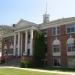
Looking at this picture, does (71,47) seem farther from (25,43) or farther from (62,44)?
(25,43)

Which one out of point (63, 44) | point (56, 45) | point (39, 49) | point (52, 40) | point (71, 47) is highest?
point (52, 40)

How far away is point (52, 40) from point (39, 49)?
3.25 m

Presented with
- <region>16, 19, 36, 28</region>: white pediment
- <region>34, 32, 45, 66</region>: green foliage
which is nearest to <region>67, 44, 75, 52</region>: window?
<region>34, 32, 45, 66</region>: green foliage

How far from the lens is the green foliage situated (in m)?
42.0

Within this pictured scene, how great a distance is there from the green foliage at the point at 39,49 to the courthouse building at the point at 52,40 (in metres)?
0.92

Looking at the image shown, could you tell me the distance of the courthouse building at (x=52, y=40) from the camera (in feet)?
128

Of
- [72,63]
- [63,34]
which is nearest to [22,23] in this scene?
[63,34]

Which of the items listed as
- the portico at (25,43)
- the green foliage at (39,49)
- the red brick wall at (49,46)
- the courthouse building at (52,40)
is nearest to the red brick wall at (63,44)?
the courthouse building at (52,40)

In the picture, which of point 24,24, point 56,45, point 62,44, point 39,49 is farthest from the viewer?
point 24,24

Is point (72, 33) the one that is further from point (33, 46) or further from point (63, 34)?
point (33, 46)

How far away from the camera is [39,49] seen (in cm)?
4228

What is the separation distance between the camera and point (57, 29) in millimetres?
41406

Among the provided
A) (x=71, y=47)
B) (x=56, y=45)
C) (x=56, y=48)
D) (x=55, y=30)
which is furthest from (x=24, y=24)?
(x=71, y=47)

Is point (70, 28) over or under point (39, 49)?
over
